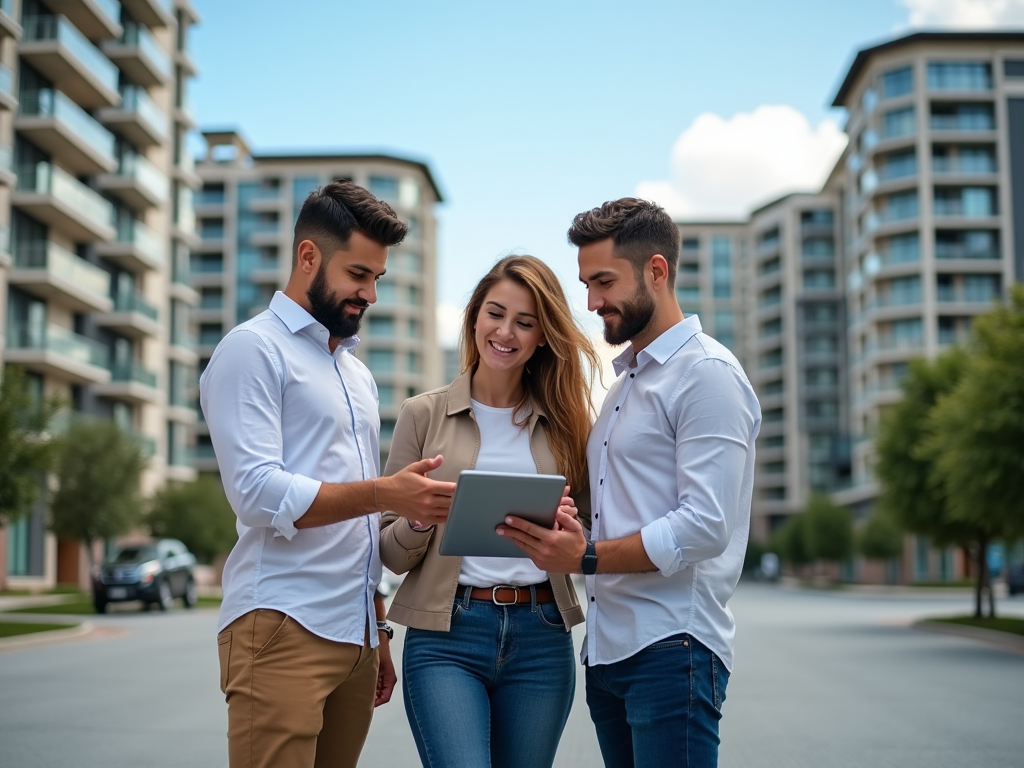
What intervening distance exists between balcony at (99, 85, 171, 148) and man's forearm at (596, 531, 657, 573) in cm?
5278

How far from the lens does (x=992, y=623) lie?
23750 millimetres

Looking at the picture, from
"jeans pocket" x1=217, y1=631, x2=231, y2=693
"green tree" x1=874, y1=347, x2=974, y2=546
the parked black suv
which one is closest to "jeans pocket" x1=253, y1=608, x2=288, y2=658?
"jeans pocket" x1=217, y1=631, x2=231, y2=693

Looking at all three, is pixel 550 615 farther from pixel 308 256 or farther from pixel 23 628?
pixel 23 628

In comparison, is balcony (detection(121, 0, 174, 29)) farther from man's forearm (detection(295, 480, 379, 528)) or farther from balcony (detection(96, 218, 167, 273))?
man's forearm (detection(295, 480, 379, 528))

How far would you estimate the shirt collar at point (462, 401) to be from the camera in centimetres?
411

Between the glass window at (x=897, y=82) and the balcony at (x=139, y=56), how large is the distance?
41.6m

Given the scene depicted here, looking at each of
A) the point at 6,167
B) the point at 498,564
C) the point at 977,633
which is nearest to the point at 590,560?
the point at 498,564

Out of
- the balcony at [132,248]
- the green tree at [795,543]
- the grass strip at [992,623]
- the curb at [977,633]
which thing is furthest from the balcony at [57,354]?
the green tree at [795,543]

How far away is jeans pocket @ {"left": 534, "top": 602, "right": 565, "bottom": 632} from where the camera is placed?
3867 mm

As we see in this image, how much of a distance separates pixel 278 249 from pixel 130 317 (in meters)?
40.2

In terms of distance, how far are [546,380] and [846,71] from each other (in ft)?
256

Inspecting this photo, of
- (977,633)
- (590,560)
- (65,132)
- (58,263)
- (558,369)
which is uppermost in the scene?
(65,132)

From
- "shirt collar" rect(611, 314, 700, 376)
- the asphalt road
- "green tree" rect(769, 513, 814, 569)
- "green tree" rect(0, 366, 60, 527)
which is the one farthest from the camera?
"green tree" rect(769, 513, 814, 569)

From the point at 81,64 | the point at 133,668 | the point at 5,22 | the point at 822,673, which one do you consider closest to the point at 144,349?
the point at 81,64
